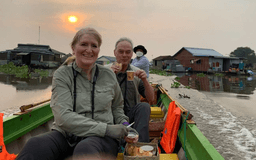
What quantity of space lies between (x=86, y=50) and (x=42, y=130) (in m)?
2.61

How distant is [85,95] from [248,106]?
10834 mm

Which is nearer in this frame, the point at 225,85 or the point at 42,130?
the point at 42,130

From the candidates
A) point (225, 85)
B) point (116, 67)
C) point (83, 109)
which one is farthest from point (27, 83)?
point (225, 85)

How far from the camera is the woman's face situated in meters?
2.22

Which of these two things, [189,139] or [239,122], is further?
[239,122]

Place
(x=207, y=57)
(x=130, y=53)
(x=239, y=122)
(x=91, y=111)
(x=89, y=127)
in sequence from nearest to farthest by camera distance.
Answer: (x=89, y=127) < (x=91, y=111) < (x=130, y=53) < (x=239, y=122) < (x=207, y=57)

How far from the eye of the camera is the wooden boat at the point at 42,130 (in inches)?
87.9

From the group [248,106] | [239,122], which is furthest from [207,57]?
[239,122]

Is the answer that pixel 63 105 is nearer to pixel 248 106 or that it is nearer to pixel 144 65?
pixel 144 65

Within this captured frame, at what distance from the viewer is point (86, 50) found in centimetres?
223

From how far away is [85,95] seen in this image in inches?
88.7

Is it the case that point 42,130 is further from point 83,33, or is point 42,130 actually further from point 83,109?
point 83,33

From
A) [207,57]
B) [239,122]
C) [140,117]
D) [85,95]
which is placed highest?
[207,57]

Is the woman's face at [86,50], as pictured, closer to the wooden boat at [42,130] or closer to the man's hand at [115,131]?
the man's hand at [115,131]
